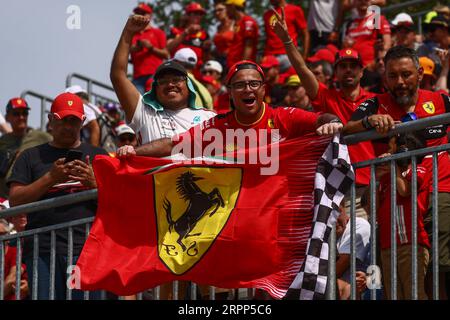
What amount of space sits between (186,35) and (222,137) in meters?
7.68

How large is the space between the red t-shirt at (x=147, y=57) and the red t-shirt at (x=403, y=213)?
8.20m

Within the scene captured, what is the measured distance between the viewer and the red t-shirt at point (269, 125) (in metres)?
8.45

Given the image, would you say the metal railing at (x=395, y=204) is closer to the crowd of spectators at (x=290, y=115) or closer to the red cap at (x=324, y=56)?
the crowd of spectators at (x=290, y=115)

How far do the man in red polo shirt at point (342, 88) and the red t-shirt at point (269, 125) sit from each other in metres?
0.68

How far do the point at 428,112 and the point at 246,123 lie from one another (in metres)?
1.35

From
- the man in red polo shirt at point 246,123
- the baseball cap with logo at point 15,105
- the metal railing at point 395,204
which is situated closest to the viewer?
the metal railing at point 395,204

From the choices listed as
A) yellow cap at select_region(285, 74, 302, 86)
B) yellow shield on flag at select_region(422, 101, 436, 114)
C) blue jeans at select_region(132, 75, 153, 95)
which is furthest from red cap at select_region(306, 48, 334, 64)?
yellow shield on flag at select_region(422, 101, 436, 114)

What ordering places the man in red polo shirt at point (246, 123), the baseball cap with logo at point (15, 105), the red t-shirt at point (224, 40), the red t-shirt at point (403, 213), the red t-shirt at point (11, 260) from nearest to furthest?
the red t-shirt at point (403, 213)
the man in red polo shirt at point (246, 123)
the red t-shirt at point (11, 260)
the baseball cap with logo at point (15, 105)
the red t-shirt at point (224, 40)

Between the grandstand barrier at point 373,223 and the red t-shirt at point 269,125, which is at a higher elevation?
the red t-shirt at point 269,125

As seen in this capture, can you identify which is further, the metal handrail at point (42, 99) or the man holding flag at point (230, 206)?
the metal handrail at point (42, 99)

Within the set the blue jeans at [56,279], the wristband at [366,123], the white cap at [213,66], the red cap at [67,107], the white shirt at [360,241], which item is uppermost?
the white cap at [213,66]

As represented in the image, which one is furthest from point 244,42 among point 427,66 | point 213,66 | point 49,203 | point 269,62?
point 49,203

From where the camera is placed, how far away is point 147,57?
52.7 feet

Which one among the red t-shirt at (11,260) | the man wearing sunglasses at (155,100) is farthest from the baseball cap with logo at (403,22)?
the red t-shirt at (11,260)
